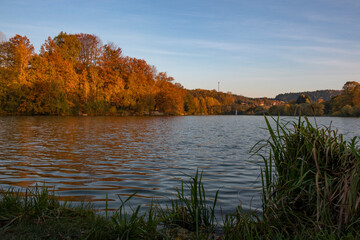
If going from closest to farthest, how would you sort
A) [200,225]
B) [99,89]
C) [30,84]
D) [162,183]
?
[200,225]
[162,183]
[30,84]
[99,89]

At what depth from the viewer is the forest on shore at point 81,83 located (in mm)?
42219

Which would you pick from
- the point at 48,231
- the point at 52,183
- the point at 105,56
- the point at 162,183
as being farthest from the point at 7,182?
the point at 105,56

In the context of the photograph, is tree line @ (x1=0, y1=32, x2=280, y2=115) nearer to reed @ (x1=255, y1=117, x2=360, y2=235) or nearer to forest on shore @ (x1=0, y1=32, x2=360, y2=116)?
forest on shore @ (x1=0, y1=32, x2=360, y2=116)

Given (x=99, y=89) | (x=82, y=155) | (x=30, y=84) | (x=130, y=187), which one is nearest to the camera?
(x=130, y=187)

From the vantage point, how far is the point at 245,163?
9.02 meters

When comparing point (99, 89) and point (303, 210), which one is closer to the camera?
point (303, 210)

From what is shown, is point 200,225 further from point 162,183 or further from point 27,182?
point 27,182

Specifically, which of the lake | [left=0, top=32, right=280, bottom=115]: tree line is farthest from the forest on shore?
→ the lake

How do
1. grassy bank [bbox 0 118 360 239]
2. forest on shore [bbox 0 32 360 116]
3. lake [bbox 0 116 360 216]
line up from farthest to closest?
1. forest on shore [bbox 0 32 360 116]
2. lake [bbox 0 116 360 216]
3. grassy bank [bbox 0 118 360 239]

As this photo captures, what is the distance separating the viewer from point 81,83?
52.0m

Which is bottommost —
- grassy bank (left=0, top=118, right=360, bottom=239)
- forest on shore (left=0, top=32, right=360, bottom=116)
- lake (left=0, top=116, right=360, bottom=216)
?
lake (left=0, top=116, right=360, bottom=216)

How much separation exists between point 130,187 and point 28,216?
300cm

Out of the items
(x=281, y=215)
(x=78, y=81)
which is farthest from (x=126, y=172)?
(x=78, y=81)

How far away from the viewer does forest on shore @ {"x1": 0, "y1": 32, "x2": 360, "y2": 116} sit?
42219 mm
